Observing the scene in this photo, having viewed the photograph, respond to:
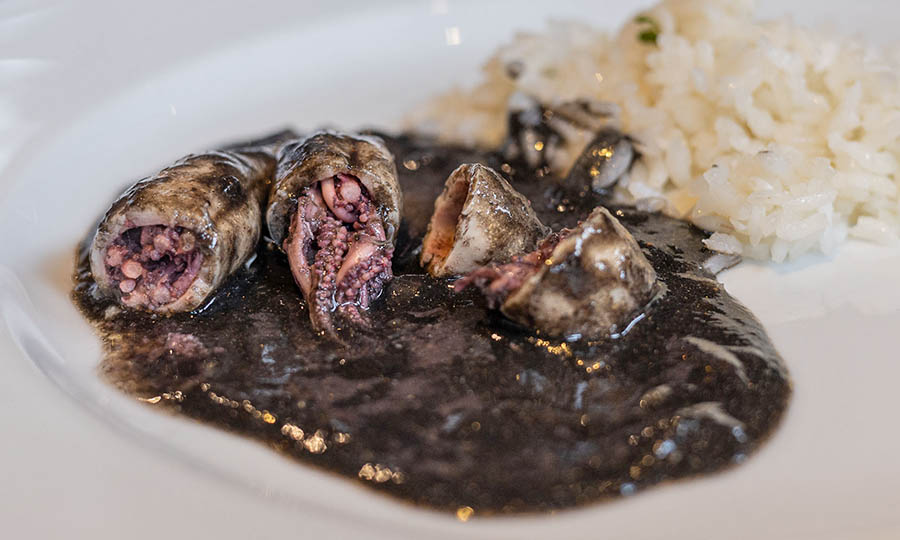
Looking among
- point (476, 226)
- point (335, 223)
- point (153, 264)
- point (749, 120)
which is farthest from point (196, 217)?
point (749, 120)

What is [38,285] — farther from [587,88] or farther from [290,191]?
[587,88]

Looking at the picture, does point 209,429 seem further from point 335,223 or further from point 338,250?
point 335,223

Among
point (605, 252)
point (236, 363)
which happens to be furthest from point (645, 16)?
point (236, 363)

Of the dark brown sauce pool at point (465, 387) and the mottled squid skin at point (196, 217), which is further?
the mottled squid skin at point (196, 217)

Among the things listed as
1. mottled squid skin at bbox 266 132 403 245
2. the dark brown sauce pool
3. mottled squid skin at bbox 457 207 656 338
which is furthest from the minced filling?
mottled squid skin at bbox 457 207 656 338

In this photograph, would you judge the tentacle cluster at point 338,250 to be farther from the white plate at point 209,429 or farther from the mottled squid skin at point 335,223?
the white plate at point 209,429

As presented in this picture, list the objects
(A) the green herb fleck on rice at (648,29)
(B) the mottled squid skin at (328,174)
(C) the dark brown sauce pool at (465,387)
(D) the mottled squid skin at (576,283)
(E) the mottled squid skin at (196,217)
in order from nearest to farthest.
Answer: (C) the dark brown sauce pool at (465,387), (D) the mottled squid skin at (576,283), (E) the mottled squid skin at (196,217), (B) the mottled squid skin at (328,174), (A) the green herb fleck on rice at (648,29)

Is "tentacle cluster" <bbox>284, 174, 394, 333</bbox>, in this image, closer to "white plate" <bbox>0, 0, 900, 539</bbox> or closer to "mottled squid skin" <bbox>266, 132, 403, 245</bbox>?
"mottled squid skin" <bbox>266, 132, 403, 245</bbox>

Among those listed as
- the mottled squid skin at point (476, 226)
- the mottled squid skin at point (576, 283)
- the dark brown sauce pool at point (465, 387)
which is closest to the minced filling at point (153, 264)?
the dark brown sauce pool at point (465, 387)
